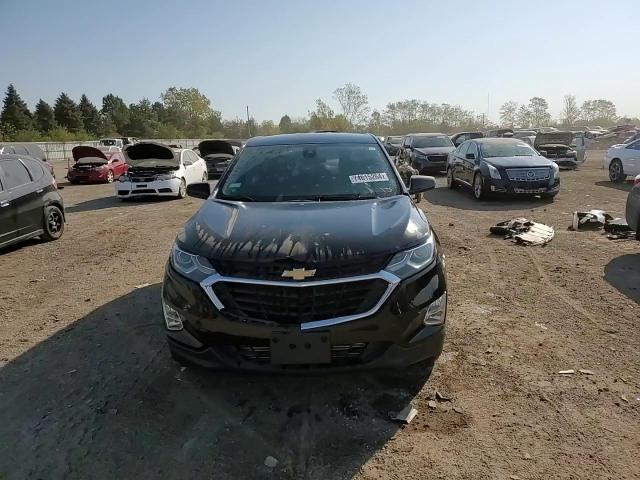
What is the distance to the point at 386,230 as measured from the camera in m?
3.18

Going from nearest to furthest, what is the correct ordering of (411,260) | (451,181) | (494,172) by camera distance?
(411,260) < (494,172) < (451,181)

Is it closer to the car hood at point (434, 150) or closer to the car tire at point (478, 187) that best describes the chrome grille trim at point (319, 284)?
the car tire at point (478, 187)

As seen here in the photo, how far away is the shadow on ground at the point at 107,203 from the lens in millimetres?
13156

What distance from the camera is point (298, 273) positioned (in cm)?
280

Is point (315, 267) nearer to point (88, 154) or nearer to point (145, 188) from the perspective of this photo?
point (145, 188)

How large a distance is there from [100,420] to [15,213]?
5.93m

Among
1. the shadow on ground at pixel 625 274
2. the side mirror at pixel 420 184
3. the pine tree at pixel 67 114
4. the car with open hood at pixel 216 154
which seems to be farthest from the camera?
the pine tree at pixel 67 114

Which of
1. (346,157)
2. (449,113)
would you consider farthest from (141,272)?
(449,113)

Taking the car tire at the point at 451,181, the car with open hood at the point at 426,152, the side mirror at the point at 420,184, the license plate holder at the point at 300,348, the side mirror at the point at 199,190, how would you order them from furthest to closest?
the car with open hood at the point at 426,152 < the car tire at the point at 451,181 < the side mirror at the point at 199,190 < the side mirror at the point at 420,184 < the license plate holder at the point at 300,348

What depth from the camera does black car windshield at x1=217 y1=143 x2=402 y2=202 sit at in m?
4.07

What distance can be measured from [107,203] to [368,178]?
11964 millimetres

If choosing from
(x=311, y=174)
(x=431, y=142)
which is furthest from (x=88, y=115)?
(x=311, y=174)

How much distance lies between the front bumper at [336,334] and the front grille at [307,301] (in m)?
0.05

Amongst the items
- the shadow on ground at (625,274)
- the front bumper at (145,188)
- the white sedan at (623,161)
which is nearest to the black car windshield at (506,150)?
the white sedan at (623,161)
